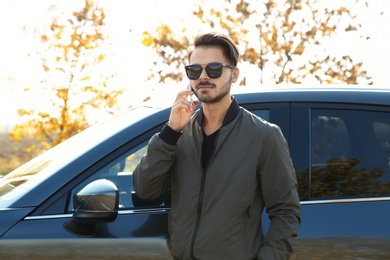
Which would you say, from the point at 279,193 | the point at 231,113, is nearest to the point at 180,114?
the point at 231,113

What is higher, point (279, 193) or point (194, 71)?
point (194, 71)

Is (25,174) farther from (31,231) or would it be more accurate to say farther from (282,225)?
(282,225)

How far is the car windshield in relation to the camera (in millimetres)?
3407

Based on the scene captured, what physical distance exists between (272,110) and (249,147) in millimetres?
528

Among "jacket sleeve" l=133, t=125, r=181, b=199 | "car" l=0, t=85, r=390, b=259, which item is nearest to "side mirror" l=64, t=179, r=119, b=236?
"car" l=0, t=85, r=390, b=259

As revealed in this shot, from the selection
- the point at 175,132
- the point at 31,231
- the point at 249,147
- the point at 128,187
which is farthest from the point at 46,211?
the point at 249,147

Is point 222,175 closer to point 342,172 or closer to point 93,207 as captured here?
point 93,207

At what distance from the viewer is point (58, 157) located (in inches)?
142

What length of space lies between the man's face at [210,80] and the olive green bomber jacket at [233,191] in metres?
0.08

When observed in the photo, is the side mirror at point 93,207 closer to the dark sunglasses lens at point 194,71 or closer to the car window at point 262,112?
the dark sunglasses lens at point 194,71

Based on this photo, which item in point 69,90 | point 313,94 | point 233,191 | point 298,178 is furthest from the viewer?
point 69,90

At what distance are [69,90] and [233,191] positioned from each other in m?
16.5

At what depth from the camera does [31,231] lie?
328 centimetres

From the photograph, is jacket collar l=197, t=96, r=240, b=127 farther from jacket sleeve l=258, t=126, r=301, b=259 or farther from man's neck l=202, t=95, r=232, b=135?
Answer: jacket sleeve l=258, t=126, r=301, b=259
